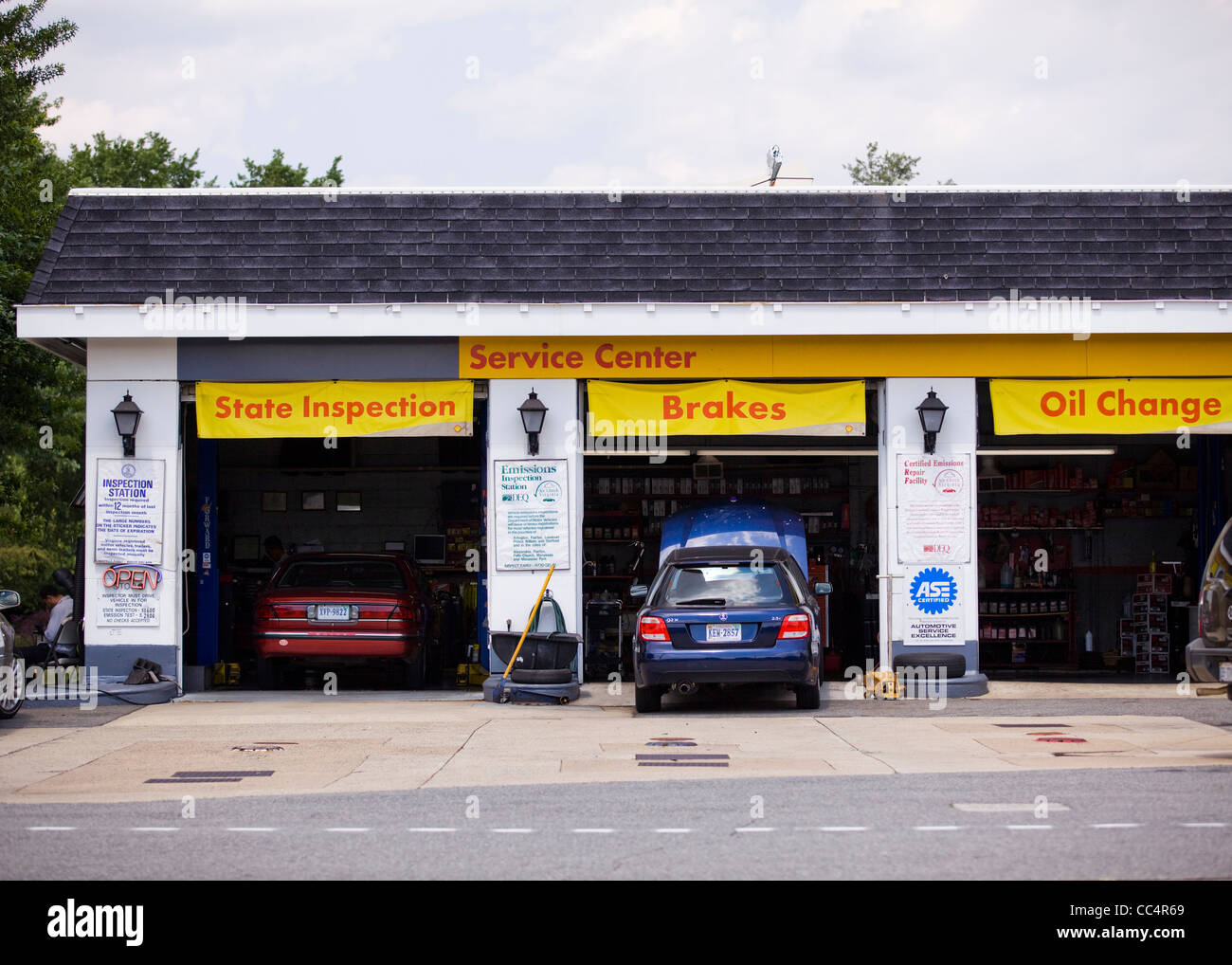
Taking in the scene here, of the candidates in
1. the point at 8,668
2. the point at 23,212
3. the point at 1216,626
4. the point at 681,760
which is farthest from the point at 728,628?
the point at 23,212

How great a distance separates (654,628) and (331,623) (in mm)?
4084

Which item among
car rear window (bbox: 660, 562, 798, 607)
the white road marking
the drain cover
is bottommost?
the drain cover

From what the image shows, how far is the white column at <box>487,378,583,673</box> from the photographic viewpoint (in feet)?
49.2

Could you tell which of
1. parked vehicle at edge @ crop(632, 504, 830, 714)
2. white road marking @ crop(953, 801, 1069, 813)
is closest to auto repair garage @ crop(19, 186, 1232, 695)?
parked vehicle at edge @ crop(632, 504, 830, 714)

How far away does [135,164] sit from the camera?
4106 centimetres

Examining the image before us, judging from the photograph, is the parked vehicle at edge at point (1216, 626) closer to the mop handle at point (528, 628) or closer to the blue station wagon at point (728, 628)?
the blue station wagon at point (728, 628)

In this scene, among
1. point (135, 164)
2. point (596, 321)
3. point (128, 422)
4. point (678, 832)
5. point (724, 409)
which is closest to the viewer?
point (678, 832)

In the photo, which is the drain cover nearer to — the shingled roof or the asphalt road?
the asphalt road

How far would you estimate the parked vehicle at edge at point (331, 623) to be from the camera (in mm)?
15234

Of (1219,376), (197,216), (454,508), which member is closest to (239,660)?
(454,508)

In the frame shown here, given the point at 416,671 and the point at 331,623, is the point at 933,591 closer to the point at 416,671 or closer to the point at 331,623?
the point at 416,671

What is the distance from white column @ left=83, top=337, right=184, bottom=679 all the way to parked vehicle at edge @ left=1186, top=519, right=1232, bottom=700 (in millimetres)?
9699
